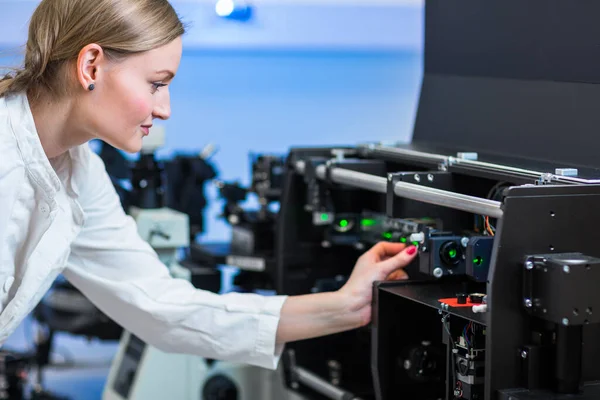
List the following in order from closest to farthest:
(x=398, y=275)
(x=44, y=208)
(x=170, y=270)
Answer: (x=44, y=208) → (x=398, y=275) → (x=170, y=270)

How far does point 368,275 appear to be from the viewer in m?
2.22

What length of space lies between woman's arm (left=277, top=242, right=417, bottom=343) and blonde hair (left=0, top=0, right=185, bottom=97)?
28.1 inches

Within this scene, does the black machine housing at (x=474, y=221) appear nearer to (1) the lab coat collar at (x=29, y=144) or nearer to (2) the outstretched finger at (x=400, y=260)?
(2) the outstretched finger at (x=400, y=260)

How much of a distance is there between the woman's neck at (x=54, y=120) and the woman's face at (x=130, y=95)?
5 cm

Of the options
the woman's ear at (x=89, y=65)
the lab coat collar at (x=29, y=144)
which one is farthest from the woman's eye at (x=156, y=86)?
the lab coat collar at (x=29, y=144)

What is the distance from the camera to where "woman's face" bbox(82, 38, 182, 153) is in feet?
6.29

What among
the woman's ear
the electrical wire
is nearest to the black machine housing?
the electrical wire

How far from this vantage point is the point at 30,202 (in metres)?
2.00

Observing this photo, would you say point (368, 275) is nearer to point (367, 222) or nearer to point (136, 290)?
point (367, 222)

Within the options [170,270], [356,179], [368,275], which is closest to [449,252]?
[368,275]

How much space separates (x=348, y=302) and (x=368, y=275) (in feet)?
0.28

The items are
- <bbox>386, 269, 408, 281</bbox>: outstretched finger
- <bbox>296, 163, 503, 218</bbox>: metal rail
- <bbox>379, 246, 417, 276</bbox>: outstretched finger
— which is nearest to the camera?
<bbox>296, 163, 503, 218</bbox>: metal rail

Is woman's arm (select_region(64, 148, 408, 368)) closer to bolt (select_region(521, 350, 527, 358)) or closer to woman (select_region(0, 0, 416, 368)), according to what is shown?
woman (select_region(0, 0, 416, 368))

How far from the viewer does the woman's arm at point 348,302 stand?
7.23 ft
